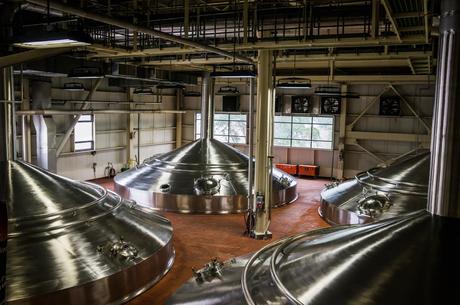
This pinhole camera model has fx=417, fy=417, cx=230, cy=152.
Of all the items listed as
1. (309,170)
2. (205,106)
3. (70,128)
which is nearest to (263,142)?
(205,106)

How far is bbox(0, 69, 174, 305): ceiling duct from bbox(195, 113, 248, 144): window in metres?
15.0

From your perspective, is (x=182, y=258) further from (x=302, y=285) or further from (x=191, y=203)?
(x=302, y=285)

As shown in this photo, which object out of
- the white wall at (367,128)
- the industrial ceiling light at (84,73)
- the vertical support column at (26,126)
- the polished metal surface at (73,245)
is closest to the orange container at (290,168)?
the white wall at (367,128)

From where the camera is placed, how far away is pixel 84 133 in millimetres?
18766

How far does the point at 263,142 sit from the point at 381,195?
3.49 metres

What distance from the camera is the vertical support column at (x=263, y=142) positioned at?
10.5 meters

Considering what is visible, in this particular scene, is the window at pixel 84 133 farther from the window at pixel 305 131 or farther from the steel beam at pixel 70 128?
the window at pixel 305 131

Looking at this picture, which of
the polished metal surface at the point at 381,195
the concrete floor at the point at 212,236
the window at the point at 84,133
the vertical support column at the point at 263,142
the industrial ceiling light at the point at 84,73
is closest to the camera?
the concrete floor at the point at 212,236

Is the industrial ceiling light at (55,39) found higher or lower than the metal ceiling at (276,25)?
lower

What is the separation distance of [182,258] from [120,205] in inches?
71.6

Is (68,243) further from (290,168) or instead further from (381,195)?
(290,168)

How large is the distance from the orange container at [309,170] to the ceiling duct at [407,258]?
1671 cm

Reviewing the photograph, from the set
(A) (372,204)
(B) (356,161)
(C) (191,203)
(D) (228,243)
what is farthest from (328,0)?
(B) (356,161)

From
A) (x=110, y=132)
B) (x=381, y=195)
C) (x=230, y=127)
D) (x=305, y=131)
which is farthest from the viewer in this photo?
(x=230, y=127)
